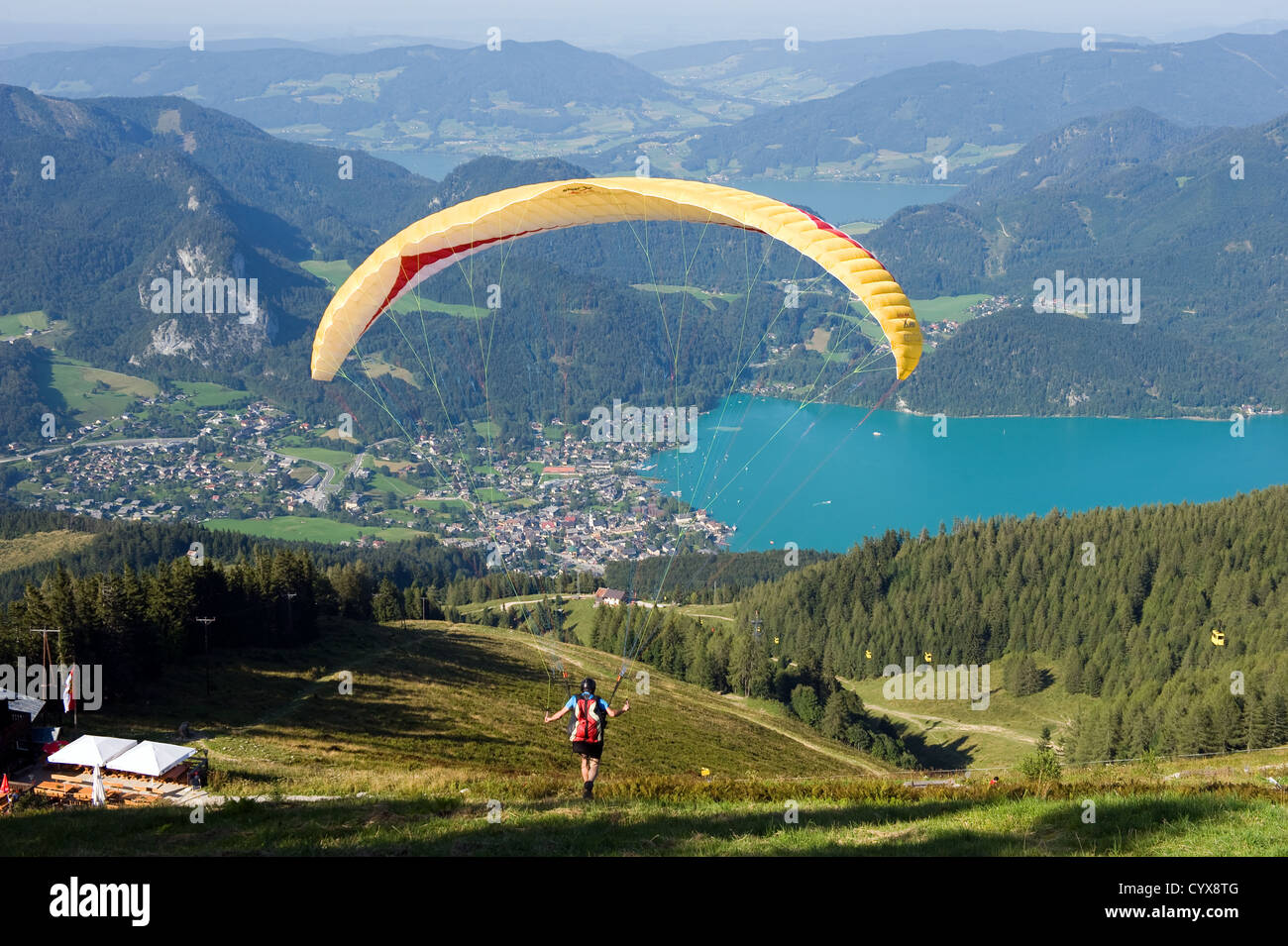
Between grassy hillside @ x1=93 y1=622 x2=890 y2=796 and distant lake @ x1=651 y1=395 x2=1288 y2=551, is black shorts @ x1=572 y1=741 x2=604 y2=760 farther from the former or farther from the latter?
distant lake @ x1=651 y1=395 x2=1288 y2=551

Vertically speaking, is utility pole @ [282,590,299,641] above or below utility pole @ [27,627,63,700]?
below

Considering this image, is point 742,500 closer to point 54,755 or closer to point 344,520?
point 344,520

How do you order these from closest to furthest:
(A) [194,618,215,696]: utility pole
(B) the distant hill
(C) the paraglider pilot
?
(C) the paraglider pilot → (A) [194,618,215,696]: utility pole → (B) the distant hill

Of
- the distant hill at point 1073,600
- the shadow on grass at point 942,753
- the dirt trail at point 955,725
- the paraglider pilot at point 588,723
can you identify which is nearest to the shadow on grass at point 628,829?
the paraglider pilot at point 588,723

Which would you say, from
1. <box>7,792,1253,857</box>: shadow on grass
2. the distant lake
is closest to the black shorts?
<box>7,792,1253,857</box>: shadow on grass

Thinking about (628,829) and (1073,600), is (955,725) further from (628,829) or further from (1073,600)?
(628,829)

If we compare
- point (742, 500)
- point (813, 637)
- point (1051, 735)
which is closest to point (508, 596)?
point (813, 637)

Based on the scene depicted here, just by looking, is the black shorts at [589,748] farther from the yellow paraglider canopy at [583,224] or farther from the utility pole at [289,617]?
the utility pole at [289,617]

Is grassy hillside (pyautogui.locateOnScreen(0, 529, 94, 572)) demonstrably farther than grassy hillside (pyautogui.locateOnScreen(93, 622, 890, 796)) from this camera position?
Yes

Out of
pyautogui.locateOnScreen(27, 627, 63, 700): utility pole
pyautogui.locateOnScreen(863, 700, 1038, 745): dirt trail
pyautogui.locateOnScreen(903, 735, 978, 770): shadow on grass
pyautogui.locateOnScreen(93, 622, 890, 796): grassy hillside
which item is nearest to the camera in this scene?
pyautogui.locateOnScreen(93, 622, 890, 796): grassy hillside
